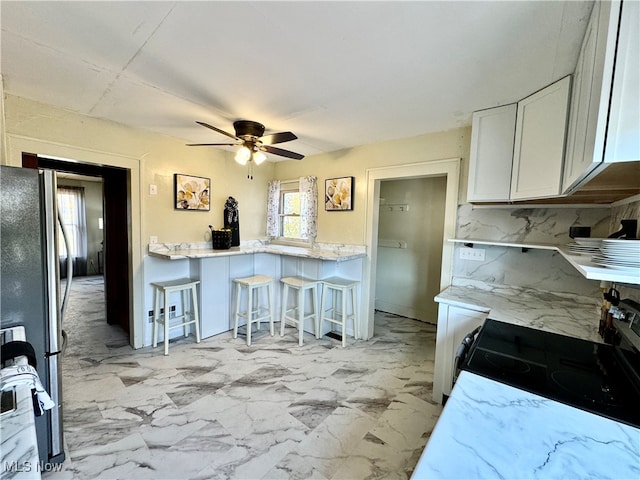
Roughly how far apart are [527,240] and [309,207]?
8.26ft

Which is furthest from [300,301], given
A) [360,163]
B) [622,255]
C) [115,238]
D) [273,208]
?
[622,255]

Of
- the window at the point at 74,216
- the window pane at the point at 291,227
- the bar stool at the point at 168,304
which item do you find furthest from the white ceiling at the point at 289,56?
the window at the point at 74,216

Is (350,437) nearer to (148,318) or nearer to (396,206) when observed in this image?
(148,318)

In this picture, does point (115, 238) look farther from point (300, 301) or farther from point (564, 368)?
point (564, 368)

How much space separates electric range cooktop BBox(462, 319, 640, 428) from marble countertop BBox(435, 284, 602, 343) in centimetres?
16

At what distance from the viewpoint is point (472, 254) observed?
8.59 feet

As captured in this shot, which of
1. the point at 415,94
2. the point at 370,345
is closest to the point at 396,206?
the point at 370,345

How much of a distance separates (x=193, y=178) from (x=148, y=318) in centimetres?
174

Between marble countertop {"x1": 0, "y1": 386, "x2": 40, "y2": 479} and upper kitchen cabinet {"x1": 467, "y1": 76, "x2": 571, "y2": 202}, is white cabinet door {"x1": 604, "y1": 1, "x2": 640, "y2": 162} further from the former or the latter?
marble countertop {"x1": 0, "y1": 386, "x2": 40, "y2": 479}

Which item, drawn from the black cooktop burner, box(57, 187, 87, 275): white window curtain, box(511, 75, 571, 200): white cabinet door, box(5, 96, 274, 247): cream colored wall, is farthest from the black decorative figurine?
box(57, 187, 87, 275): white window curtain

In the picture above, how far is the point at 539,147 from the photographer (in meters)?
1.77

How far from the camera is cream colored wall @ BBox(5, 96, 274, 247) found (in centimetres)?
234

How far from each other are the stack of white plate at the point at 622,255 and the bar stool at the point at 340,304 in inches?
96.7

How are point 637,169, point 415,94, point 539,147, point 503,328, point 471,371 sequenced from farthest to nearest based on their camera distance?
point 415,94 < point 539,147 < point 503,328 < point 471,371 < point 637,169
